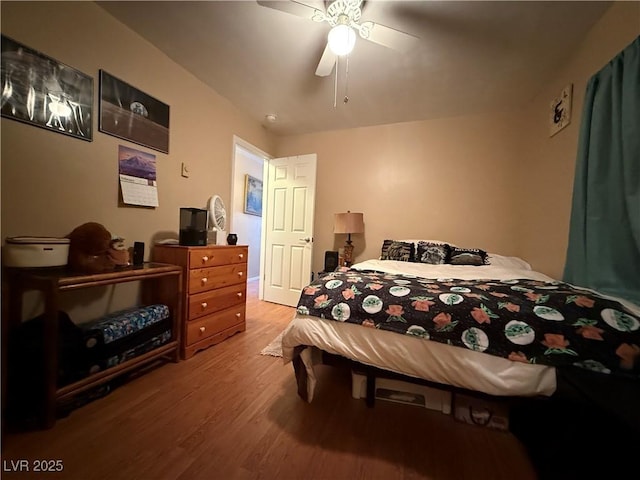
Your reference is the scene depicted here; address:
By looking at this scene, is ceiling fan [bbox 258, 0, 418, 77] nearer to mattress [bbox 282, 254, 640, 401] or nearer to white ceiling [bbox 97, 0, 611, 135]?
white ceiling [bbox 97, 0, 611, 135]

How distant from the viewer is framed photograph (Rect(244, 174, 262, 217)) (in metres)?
4.61

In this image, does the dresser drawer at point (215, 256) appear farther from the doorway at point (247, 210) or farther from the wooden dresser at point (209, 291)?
the doorway at point (247, 210)

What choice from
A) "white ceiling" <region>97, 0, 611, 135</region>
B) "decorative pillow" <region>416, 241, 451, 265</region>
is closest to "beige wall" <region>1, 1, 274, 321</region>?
"white ceiling" <region>97, 0, 611, 135</region>

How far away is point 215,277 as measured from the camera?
2.06 m

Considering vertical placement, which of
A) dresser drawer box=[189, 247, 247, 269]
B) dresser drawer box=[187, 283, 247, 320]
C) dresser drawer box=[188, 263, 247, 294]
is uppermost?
dresser drawer box=[189, 247, 247, 269]

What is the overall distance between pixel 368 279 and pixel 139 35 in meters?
2.48

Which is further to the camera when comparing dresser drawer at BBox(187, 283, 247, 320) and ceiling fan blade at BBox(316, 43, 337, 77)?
dresser drawer at BBox(187, 283, 247, 320)

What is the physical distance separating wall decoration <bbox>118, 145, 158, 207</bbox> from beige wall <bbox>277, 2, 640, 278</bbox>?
208 cm

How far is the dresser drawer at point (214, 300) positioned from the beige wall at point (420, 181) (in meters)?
1.48

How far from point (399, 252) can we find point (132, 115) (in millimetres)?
2722

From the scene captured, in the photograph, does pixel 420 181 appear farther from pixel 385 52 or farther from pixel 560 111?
pixel 385 52

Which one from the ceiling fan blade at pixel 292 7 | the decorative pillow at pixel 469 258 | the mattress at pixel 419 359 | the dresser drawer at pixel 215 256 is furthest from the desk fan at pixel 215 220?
the decorative pillow at pixel 469 258

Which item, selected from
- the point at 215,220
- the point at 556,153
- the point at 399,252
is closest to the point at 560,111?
the point at 556,153

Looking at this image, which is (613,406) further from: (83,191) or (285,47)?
(83,191)
